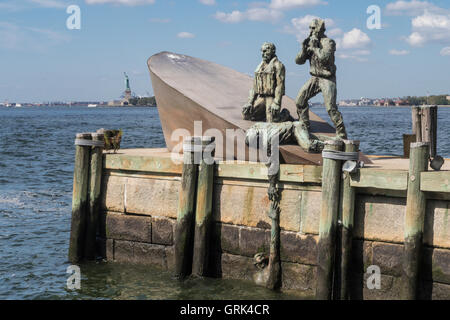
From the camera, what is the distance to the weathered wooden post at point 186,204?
1080 cm

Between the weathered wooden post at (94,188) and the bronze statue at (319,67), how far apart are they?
400cm

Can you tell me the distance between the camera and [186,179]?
1084 centimetres

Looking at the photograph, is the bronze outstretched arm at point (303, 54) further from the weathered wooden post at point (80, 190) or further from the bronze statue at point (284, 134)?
the weathered wooden post at point (80, 190)

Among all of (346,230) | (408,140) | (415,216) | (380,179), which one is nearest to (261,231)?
(346,230)

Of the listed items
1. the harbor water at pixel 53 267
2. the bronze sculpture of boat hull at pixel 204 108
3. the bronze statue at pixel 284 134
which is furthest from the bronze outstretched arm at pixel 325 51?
the harbor water at pixel 53 267

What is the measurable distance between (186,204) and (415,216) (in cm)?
390

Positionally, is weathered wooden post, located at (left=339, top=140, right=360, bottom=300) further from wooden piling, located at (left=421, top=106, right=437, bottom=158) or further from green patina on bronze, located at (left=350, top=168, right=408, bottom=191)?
wooden piling, located at (left=421, top=106, right=437, bottom=158)

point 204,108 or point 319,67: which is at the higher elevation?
point 319,67

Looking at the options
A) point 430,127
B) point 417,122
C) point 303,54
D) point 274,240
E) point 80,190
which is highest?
point 303,54

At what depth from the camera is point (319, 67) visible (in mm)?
11844

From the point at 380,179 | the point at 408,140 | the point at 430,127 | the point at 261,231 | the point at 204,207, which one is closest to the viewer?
the point at 380,179

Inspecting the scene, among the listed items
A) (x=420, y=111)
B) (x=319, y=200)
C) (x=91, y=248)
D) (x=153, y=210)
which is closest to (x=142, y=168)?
(x=153, y=210)

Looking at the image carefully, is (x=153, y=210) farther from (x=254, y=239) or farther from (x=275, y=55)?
(x=275, y=55)

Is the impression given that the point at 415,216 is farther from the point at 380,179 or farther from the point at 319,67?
the point at 319,67
